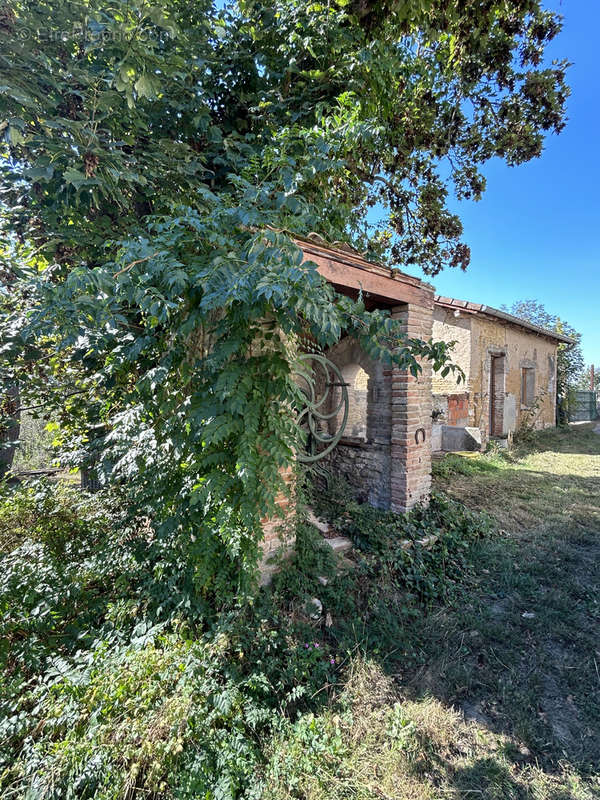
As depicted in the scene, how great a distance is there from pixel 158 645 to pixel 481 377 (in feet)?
29.5

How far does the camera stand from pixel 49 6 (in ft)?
7.90

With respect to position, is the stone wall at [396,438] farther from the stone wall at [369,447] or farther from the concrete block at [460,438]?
the concrete block at [460,438]

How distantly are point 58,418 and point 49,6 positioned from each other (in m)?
3.36

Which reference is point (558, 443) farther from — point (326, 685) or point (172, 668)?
point (172, 668)

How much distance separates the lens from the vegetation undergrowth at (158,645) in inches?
64.6

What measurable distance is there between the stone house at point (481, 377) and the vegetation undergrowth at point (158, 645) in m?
5.62

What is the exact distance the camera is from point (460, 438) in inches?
339

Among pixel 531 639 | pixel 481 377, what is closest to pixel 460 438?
pixel 481 377

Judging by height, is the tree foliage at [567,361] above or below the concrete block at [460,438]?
above

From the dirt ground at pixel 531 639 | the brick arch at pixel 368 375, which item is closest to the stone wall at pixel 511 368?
the dirt ground at pixel 531 639

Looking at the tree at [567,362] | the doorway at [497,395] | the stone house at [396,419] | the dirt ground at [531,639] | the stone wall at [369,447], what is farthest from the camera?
the tree at [567,362]

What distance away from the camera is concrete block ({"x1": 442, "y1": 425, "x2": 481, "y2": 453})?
8469 millimetres

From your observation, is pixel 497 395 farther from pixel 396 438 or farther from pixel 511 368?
pixel 396 438

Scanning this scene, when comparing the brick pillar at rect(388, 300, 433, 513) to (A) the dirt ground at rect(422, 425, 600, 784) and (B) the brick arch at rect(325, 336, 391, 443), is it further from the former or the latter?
(A) the dirt ground at rect(422, 425, 600, 784)
